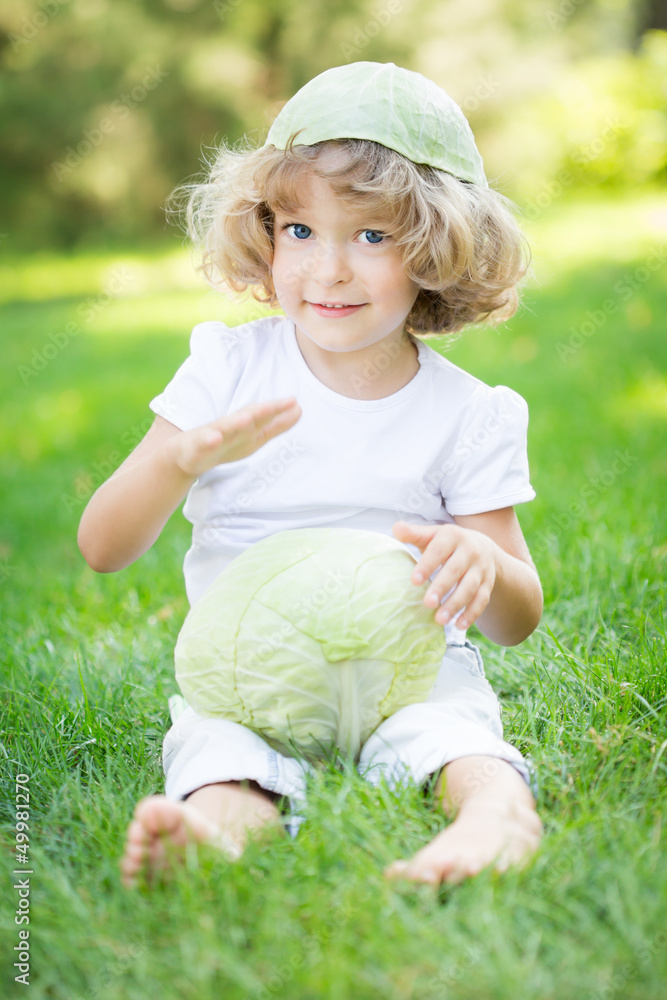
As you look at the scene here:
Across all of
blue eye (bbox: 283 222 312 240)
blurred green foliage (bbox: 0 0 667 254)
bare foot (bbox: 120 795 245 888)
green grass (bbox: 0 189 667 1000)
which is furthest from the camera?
blurred green foliage (bbox: 0 0 667 254)

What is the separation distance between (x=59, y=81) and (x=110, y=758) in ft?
41.3

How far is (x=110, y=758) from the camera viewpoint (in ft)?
7.17

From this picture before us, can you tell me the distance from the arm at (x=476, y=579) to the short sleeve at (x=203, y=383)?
67 cm

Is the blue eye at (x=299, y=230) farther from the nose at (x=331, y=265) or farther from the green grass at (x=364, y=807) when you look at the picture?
the green grass at (x=364, y=807)

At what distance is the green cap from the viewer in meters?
2.08

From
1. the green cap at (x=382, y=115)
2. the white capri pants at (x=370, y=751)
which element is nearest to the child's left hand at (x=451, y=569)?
the white capri pants at (x=370, y=751)

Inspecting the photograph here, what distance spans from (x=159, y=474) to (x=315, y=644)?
48cm

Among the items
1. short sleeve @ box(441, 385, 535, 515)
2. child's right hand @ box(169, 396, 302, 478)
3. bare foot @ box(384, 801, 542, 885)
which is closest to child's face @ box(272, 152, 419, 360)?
short sleeve @ box(441, 385, 535, 515)

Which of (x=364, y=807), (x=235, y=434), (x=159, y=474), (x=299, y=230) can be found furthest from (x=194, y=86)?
(x=364, y=807)

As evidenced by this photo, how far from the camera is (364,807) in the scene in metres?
1.80

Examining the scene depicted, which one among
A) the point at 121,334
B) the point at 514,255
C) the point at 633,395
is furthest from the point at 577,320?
the point at 514,255

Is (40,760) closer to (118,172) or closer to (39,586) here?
(39,586)

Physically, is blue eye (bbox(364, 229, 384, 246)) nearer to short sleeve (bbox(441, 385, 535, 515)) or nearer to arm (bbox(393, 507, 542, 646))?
short sleeve (bbox(441, 385, 535, 515))

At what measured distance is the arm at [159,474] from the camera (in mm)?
1792
